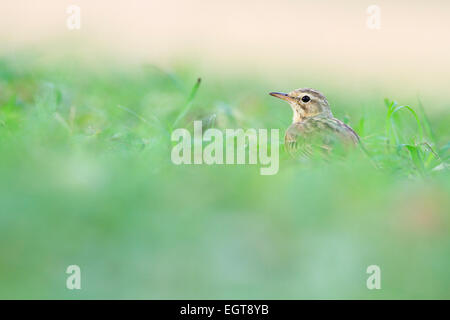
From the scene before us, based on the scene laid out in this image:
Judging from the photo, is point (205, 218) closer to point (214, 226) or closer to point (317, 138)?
point (214, 226)

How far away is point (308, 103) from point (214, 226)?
3.01 m

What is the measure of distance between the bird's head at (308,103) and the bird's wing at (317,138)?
2.50ft

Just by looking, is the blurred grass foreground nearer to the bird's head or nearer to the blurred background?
→ the blurred background

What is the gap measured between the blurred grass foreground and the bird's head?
5.14 feet

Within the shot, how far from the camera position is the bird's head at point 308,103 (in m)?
6.24

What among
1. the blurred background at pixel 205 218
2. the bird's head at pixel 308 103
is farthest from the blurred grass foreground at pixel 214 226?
the bird's head at pixel 308 103

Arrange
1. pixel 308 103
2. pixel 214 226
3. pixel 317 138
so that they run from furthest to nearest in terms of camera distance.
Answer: pixel 308 103
pixel 317 138
pixel 214 226

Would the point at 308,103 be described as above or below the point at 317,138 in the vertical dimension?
above

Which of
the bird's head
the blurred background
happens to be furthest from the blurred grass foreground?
the bird's head

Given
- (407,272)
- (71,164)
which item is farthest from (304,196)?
(71,164)

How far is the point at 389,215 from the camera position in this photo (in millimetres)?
3578

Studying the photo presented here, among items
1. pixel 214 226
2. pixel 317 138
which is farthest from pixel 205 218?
pixel 317 138

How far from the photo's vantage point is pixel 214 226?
3469 millimetres
